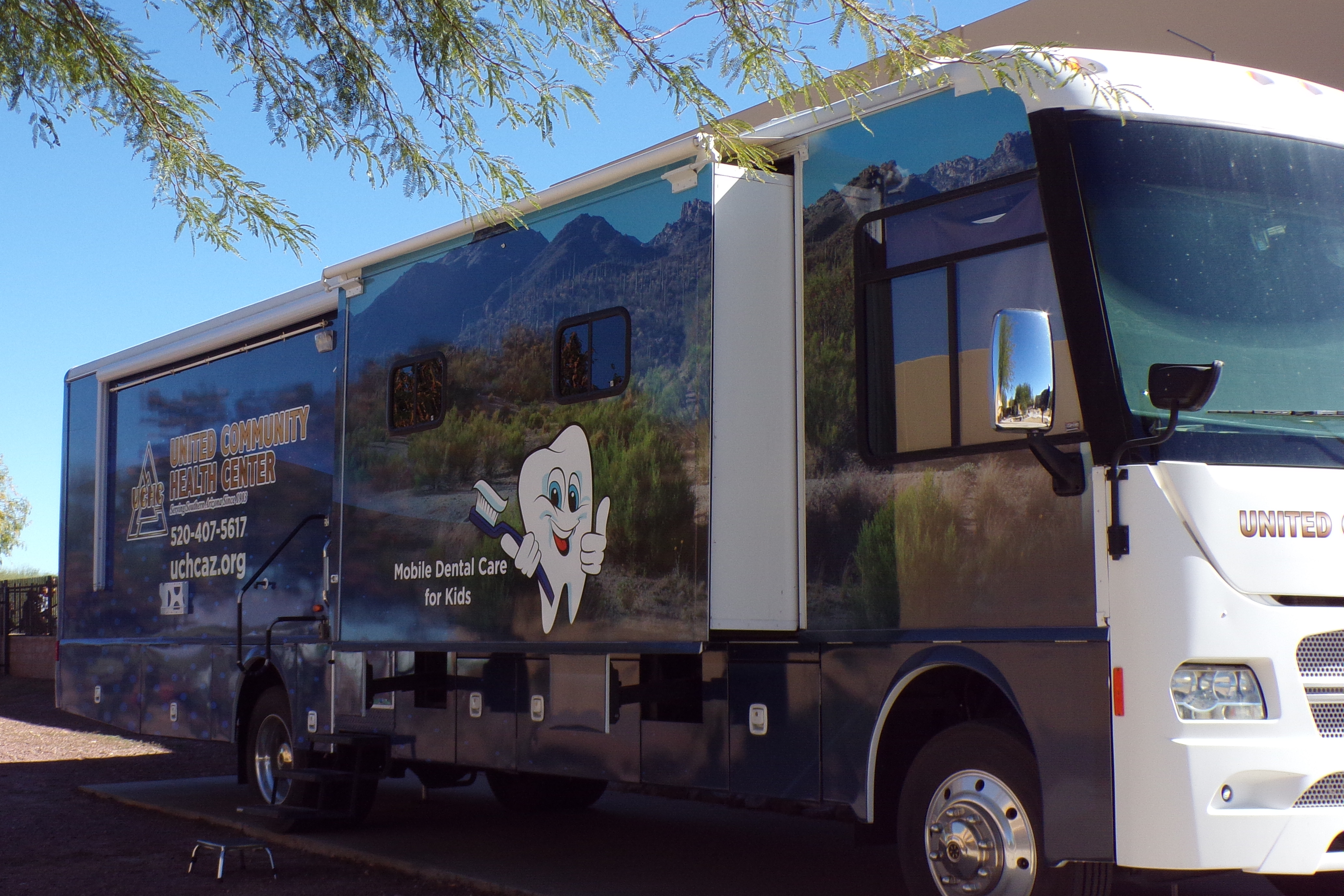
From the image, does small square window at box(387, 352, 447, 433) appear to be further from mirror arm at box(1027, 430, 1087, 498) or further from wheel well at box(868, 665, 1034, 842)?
mirror arm at box(1027, 430, 1087, 498)

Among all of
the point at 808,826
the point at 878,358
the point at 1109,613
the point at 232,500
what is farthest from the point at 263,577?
the point at 1109,613

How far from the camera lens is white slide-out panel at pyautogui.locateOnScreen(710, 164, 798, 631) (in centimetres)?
645

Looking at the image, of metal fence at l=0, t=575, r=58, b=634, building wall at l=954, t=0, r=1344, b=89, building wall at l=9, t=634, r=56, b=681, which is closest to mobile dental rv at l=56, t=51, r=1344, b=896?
building wall at l=954, t=0, r=1344, b=89

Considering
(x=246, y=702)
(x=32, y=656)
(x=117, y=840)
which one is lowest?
(x=117, y=840)

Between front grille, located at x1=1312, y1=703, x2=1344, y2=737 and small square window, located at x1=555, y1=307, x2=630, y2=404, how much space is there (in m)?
3.59

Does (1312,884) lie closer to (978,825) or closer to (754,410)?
(978,825)

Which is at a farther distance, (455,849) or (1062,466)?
(455,849)

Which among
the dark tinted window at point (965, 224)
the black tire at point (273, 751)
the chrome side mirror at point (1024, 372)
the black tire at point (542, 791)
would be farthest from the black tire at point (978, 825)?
the black tire at point (273, 751)

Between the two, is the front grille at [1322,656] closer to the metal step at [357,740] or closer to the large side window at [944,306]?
the large side window at [944,306]

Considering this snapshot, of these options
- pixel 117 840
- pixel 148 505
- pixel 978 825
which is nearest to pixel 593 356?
pixel 978 825

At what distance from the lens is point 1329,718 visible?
4.76m

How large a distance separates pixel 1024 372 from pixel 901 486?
1.11m

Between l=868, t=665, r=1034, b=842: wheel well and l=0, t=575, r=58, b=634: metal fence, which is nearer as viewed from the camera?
l=868, t=665, r=1034, b=842: wheel well

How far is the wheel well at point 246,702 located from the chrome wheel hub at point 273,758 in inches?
6.9
